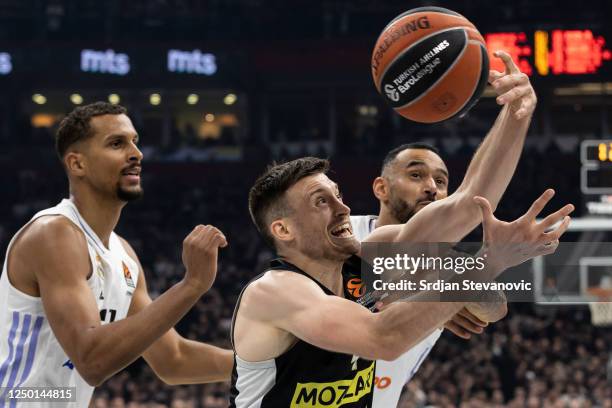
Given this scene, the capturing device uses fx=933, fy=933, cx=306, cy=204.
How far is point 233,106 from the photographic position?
78.4ft

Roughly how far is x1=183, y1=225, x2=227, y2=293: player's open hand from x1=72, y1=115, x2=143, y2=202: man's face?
731mm

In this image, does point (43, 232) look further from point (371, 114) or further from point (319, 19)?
point (371, 114)

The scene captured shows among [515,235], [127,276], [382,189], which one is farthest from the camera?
[382,189]

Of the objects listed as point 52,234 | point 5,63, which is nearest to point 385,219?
point 52,234

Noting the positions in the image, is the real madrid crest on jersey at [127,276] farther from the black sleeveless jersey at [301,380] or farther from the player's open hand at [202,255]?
the black sleeveless jersey at [301,380]

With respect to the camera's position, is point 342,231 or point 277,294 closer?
point 277,294

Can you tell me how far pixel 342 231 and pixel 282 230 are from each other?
23 cm

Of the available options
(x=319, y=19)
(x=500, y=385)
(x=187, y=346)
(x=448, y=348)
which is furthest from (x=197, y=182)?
(x=187, y=346)

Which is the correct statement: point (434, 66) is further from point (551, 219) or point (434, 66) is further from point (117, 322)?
point (117, 322)

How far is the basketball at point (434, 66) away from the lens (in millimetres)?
3744

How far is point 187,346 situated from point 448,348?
11.8 metres

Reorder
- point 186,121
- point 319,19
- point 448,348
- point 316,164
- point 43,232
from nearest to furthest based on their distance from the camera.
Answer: point 316,164
point 43,232
point 448,348
point 319,19
point 186,121

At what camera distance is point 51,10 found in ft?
70.7

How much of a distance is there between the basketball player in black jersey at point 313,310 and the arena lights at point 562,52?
10697mm
